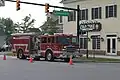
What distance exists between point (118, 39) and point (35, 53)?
11.9m

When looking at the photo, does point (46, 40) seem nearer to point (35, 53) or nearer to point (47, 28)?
point (35, 53)

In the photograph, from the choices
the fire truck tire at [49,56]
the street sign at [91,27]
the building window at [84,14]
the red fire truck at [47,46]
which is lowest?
the fire truck tire at [49,56]

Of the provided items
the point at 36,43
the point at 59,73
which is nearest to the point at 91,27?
the point at 36,43

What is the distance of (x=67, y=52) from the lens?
33281mm

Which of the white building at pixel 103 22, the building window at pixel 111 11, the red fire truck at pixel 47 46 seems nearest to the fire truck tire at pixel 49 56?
the red fire truck at pixel 47 46

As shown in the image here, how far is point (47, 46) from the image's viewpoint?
113ft

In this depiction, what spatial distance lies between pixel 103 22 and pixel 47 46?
1354 centimetres

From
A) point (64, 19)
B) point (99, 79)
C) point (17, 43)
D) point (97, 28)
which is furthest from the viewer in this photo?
point (64, 19)

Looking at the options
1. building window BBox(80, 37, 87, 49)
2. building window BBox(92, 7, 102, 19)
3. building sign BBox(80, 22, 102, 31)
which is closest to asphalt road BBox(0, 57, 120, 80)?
building sign BBox(80, 22, 102, 31)

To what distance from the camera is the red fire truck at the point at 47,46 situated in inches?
1316

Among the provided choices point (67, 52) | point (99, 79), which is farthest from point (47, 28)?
point (99, 79)

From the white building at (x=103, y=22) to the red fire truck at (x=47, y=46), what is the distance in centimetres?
1137

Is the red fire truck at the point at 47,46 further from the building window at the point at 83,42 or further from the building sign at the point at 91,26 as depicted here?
the building window at the point at 83,42

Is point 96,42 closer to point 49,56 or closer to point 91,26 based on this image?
point 91,26
